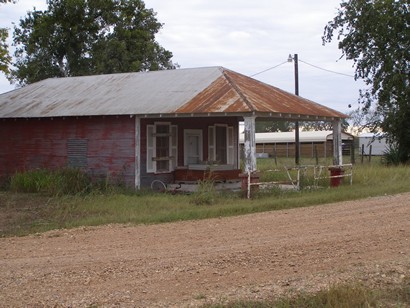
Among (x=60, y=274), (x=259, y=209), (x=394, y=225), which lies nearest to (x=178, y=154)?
(x=259, y=209)

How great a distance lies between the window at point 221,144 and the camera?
22969 millimetres

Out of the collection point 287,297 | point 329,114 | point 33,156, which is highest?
point 329,114

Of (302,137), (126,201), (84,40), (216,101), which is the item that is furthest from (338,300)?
(302,137)

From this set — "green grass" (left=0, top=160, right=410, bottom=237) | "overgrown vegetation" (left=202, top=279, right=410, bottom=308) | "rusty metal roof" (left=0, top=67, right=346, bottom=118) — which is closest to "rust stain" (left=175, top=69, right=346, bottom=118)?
"rusty metal roof" (left=0, top=67, right=346, bottom=118)

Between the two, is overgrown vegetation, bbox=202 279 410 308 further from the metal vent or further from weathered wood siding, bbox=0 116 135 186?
the metal vent

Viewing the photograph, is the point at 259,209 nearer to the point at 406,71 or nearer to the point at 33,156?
the point at 33,156

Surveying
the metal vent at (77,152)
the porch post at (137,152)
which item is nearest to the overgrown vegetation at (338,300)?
the porch post at (137,152)

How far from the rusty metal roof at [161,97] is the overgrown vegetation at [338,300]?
36.0 ft

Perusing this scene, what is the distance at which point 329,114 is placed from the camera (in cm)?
2142

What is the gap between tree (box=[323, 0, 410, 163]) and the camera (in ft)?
107

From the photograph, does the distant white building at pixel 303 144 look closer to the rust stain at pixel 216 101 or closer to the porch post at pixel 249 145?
the rust stain at pixel 216 101

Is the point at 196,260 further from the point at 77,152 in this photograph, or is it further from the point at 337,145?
the point at 337,145

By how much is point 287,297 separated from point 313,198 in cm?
1028

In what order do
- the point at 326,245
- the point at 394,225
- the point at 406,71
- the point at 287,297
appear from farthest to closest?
1. the point at 406,71
2. the point at 394,225
3. the point at 326,245
4. the point at 287,297
